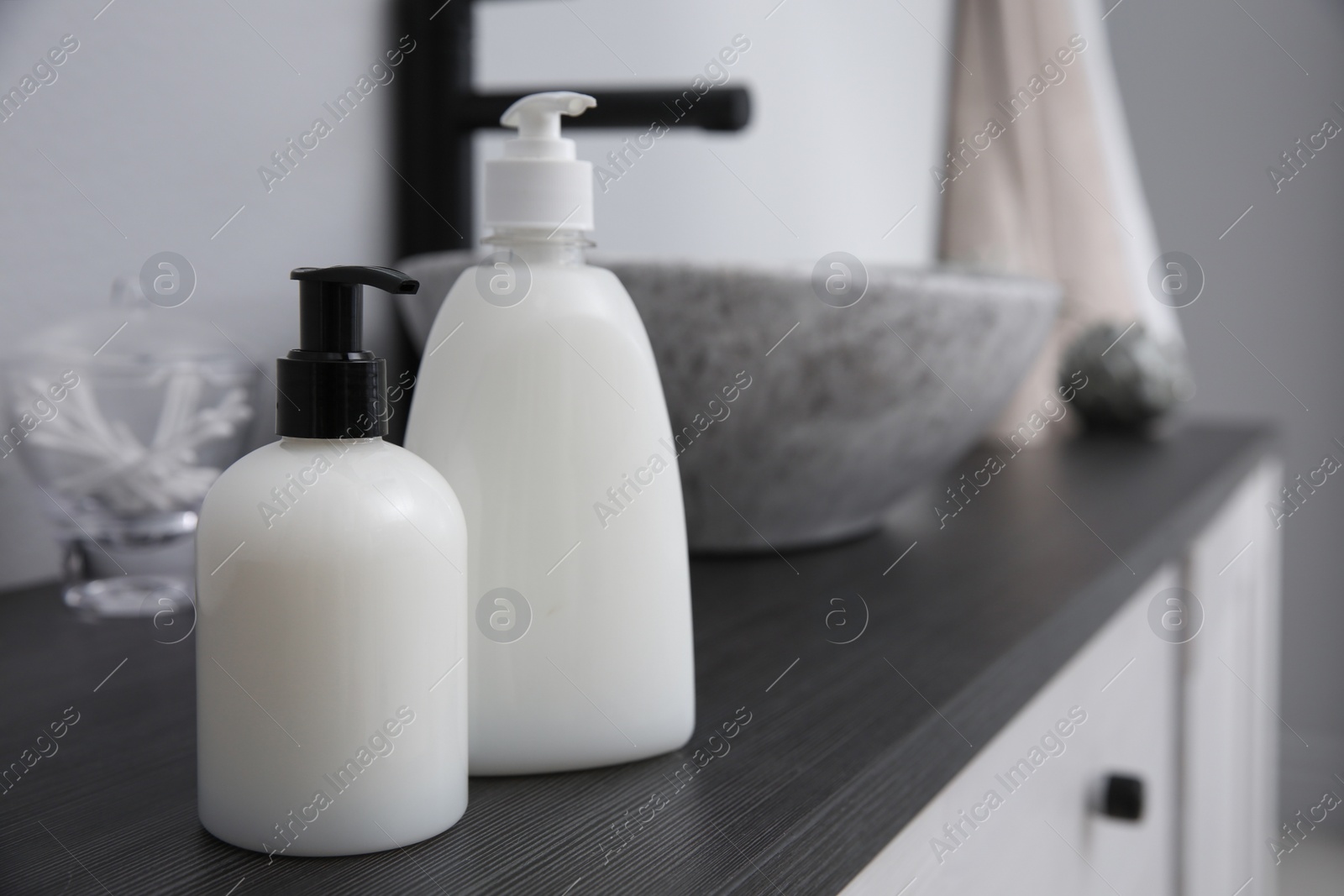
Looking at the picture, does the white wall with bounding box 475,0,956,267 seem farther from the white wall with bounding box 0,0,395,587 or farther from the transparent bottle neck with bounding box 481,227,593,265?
the transparent bottle neck with bounding box 481,227,593,265

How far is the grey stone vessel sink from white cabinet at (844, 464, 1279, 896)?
0.15 metres

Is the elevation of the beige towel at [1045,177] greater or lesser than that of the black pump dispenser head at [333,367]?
greater

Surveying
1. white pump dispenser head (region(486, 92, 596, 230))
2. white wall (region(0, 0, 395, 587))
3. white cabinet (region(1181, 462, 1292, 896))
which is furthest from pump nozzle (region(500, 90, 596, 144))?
white cabinet (region(1181, 462, 1292, 896))

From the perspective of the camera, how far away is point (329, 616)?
0.79ft

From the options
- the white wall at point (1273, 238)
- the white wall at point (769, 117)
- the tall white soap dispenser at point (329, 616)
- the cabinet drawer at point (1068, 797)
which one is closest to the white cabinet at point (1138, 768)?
the cabinet drawer at point (1068, 797)

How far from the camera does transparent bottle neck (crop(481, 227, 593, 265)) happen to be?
0.30 metres

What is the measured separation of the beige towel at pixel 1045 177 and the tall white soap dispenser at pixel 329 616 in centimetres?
123

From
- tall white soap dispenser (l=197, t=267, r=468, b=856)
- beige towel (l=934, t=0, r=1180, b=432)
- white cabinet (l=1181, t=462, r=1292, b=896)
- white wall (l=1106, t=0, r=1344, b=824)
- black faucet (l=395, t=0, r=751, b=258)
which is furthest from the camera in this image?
white wall (l=1106, t=0, r=1344, b=824)

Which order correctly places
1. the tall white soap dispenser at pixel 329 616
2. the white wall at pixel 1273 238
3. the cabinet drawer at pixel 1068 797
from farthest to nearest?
the white wall at pixel 1273 238 → the cabinet drawer at pixel 1068 797 → the tall white soap dispenser at pixel 329 616

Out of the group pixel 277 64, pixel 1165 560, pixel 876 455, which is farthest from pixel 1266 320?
pixel 277 64

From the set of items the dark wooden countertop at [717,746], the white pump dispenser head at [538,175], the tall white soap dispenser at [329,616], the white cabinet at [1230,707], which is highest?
the white pump dispenser head at [538,175]

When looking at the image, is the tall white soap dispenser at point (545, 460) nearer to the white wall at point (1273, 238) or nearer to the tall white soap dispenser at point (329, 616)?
the tall white soap dispenser at point (329, 616)

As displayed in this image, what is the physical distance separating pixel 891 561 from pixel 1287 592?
6.12 ft

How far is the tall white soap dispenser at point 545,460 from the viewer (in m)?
0.29
